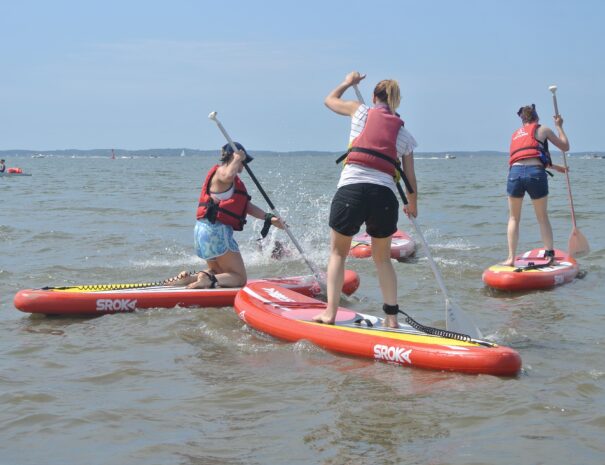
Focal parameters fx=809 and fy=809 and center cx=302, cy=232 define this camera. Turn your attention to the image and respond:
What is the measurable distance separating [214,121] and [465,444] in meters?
4.61

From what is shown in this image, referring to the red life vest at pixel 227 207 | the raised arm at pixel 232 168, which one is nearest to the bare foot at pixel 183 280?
the red life vest at pixel 227 207

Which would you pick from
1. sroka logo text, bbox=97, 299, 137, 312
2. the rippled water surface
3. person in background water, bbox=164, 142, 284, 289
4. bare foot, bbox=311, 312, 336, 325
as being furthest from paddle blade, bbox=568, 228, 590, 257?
sroka logo text, bbox=97, 299, 137, 312

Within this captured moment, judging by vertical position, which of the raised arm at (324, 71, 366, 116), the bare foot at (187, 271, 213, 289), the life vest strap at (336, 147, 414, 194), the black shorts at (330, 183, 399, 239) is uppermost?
the raised arm at (324, 71, 366, 116)

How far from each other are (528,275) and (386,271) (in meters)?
3.29

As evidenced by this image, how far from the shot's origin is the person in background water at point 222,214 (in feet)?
24.3

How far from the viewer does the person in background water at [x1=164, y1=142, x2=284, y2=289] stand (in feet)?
24.3

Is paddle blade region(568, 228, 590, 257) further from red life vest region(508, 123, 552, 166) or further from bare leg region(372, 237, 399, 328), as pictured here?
bare leg region(372, 237, 399, 328)

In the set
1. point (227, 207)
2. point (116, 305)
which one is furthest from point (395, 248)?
point (116, 305)

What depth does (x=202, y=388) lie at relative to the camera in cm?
505

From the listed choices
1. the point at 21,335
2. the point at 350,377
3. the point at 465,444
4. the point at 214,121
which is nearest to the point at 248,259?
the point at 214,121

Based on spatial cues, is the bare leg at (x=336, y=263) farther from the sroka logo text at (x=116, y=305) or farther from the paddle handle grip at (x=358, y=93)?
the sroka logo text at (x=116, y=305)

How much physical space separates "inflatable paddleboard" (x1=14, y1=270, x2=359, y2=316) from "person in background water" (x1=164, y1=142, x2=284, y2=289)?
0.66 ft

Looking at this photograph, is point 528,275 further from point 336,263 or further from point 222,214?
point 336,263

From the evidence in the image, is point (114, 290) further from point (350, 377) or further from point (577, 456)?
point (577, 456)
